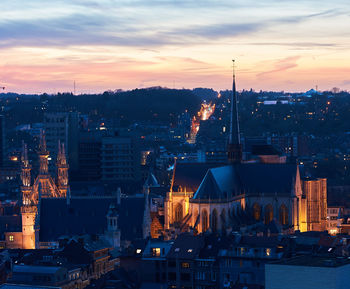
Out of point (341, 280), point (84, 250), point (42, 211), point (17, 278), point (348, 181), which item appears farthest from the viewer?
point (348, 181)

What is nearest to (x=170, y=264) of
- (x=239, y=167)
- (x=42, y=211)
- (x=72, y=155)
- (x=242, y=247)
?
(x=242, y=247)

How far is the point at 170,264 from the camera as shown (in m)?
89.3

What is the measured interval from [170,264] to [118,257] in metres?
6.68

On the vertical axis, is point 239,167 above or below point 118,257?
above

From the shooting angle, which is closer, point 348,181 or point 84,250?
point 84,250

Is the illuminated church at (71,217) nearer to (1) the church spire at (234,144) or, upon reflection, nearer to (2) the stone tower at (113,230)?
(2) the stone tower at (113,230)

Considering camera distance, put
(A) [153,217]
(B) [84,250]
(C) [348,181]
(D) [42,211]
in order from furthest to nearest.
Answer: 1. (C) [348,181]
2. (A) [153,217]
3. (D) [42,211]
4. (B) [84,250]

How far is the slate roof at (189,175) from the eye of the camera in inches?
4616

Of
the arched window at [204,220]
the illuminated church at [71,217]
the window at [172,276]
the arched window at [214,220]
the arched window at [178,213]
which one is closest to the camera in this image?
the window at [172,276]

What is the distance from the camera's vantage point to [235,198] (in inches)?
4592

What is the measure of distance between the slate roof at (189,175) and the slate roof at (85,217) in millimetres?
12306

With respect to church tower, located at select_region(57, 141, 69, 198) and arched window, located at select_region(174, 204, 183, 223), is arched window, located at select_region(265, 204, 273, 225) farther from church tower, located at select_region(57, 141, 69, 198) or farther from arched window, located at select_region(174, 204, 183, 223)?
church tower, located at select_region(57, 141, 69, 198)

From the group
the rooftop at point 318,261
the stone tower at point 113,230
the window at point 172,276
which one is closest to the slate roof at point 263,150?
the stone tower at point 113,230

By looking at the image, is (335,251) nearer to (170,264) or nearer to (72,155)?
(170,264)
